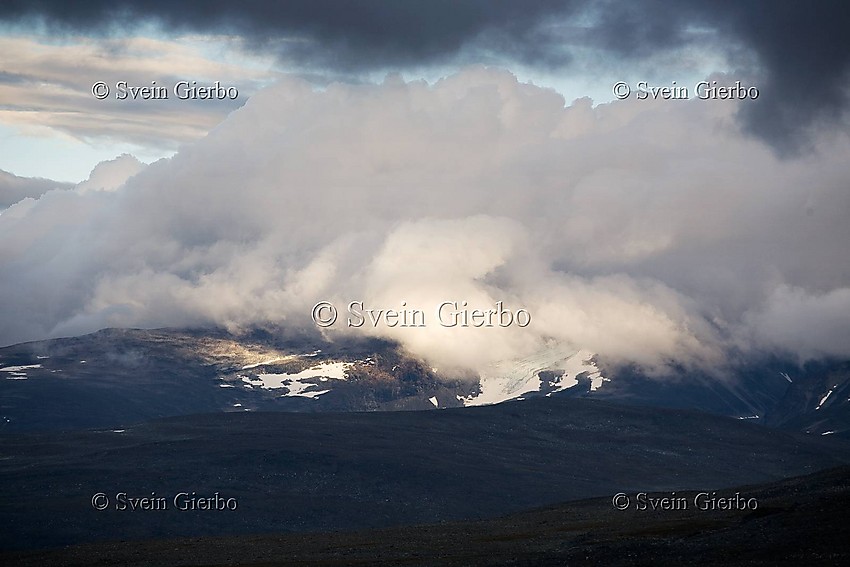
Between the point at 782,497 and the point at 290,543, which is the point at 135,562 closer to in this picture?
the point at 290,543

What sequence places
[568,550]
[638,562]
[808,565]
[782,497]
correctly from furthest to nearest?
1. [782,497]
2. [568,550]
3. [638,562]
4. [808,565]

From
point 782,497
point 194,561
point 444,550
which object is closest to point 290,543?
point 194,561

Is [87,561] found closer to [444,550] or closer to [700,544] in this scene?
[444,550]

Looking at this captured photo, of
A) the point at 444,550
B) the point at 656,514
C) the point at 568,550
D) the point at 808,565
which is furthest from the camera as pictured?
the point at 656,514

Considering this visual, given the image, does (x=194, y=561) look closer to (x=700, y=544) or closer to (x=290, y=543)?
(x=290, y=543)

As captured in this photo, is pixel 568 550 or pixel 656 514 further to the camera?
pixel 656 514

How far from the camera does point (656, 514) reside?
189500mm

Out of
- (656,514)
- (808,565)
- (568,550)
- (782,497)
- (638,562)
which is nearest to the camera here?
(808,565)

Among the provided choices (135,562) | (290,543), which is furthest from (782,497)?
(135,562)

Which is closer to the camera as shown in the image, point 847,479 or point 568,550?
point 568,550

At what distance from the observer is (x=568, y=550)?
14800 cm

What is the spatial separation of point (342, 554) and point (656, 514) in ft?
178

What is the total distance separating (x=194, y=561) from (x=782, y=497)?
88.9m

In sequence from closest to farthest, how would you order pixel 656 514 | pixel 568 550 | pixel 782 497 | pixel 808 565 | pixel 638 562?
pixel 808 565 → pixel 638 562 → pixel 568 550 → pixel 782 497 → pixel 656 514
